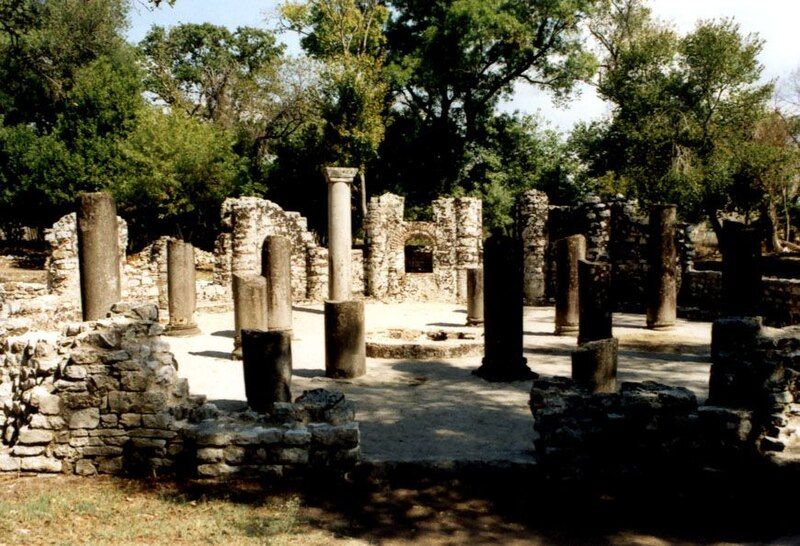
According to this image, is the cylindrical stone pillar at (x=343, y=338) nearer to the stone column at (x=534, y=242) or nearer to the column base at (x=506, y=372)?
the column base at (x=506, y=372)

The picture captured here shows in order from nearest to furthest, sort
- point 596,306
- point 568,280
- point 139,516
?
point 139,516 < point 596,306 < point 568,280

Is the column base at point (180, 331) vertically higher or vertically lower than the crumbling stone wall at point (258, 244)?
lower

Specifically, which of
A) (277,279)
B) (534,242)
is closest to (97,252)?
(277,279)

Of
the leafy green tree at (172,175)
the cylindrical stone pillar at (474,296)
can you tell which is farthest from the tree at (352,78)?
the cylindrical stone pillar at (474,296)

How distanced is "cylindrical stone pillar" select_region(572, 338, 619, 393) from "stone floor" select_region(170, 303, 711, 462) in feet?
2.98

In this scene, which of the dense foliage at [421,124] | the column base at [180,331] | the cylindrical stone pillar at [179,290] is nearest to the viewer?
the column base at [180,331]

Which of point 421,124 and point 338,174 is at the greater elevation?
point 421,124

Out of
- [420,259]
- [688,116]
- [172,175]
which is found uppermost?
[688,116]

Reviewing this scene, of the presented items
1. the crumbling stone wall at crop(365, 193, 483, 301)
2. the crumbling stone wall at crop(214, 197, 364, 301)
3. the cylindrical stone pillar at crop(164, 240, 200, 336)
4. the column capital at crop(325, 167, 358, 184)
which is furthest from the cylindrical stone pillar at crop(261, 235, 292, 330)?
the crumbling stone wall at crop(365, 193, 483, 301)

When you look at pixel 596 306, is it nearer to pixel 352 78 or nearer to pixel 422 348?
pixel 422 348

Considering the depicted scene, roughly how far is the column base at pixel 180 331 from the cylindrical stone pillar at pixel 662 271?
35.6 feet

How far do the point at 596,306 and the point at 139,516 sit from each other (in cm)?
820

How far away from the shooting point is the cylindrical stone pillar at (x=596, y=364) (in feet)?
27.1

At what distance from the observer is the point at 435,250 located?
995 inches
